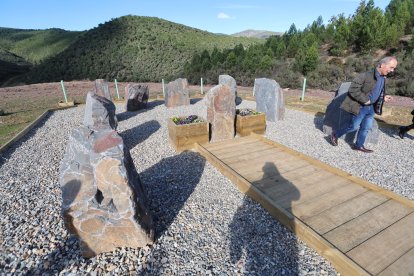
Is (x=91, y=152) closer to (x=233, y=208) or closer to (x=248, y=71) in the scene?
(x=233, y=208)

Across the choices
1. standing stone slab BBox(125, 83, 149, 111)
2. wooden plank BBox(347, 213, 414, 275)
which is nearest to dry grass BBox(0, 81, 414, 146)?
standing stone slab BBox(125, 83, 149, 111)

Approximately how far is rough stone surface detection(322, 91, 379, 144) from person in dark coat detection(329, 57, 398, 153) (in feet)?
2.12

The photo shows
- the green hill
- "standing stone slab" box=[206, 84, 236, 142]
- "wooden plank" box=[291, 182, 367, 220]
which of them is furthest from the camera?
the green hill

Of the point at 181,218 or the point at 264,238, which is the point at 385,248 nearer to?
the point at 264,238

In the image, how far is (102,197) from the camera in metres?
2.39

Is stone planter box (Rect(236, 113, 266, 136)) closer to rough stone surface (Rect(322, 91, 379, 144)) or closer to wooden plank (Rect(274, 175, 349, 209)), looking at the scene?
rough stone surface (Rect(322, 91, 379, 144))

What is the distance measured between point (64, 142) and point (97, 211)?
14.8ft

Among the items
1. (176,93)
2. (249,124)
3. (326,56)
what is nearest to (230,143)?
(249,124)

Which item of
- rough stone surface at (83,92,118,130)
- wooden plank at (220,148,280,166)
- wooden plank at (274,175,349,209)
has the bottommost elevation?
wooden plank at (274,175,349,209)

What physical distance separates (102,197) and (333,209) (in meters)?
2.66

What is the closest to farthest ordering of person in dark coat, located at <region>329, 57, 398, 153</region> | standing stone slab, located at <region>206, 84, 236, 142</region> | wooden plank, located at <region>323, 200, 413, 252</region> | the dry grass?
wooden plank, located at <region>323, 200, 413, 252</region>, person in dark coat, located at <region>329, 57, 398, 153</region>, standing stone slab, located at <region>206, 84, 236, 142</region>, the dry grass

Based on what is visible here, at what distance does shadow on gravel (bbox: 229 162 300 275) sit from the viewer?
2279mm

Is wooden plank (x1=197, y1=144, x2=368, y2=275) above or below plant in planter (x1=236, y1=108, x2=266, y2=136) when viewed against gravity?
below

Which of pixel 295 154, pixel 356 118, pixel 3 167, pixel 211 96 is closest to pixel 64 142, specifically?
pixel 3 167
